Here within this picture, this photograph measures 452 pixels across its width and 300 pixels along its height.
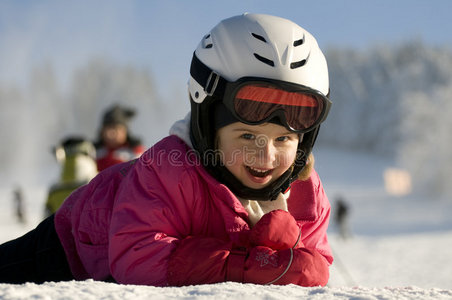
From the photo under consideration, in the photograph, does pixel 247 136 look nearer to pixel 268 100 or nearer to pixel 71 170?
pixel 268 100

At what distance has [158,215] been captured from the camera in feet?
5.88

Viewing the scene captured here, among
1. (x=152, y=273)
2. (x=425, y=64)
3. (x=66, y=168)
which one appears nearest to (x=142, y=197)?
(x=152, y=273)

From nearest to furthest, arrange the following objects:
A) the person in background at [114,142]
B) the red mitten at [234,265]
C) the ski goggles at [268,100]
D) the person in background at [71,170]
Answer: the red mitten at [234,265], the ski goggles at [268,100], the person in background at [71,170], the person in background at [114,142]

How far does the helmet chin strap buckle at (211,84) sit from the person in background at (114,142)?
380 cm

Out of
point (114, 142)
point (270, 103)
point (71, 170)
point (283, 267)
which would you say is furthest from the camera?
point (114, 142)

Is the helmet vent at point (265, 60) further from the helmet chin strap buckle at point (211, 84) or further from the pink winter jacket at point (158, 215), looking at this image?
the pink winter jacket at point (158, 215)

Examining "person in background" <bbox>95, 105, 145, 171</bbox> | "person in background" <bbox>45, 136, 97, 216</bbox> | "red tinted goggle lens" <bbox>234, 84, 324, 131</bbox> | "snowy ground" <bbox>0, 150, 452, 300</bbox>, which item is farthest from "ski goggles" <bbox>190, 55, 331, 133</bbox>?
"person in background" <bbox>95, 105, 145, 171</bbox>

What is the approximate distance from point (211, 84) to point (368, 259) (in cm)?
880

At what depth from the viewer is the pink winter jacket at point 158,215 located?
1.75m

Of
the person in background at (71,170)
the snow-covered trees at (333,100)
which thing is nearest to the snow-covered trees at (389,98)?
the snow-covered trees at (333,100)

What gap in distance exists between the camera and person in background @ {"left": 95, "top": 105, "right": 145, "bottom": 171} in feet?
18.9

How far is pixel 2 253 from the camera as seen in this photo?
252cm

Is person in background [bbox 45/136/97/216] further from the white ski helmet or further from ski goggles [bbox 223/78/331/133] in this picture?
ski goggles [bbox 223/78/331/133]

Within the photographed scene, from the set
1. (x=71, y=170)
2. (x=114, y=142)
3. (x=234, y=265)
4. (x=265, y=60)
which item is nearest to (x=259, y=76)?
(x=265, y=60)
